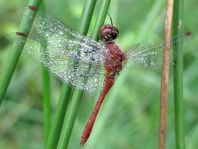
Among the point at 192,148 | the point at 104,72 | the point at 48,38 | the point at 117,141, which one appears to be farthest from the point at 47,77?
the point at 117,141

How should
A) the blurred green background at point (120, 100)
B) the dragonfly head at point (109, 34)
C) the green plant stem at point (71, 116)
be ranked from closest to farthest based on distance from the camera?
1. the green plant stem at point (71, 116)
2. the dragonfly head at point (109, 34)
3. the blurred green background at point (120, 100)

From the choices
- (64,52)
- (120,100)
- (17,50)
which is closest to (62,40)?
(64,52)

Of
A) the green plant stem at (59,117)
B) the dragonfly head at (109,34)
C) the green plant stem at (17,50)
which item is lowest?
the green plant stem at (59,117)

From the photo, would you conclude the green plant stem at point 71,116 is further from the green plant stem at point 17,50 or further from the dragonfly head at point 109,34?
the dragonfly head at point 109,34

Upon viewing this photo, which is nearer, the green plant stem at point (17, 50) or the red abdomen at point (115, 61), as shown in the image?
the green plant stem at point (17, 50)

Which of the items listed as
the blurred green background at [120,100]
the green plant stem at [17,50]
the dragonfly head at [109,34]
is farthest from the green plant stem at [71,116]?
the blurred green background at [120,100]

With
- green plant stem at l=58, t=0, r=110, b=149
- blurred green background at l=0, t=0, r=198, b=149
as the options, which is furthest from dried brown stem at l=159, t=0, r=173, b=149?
blurred green background at l=0, t=0, r=198, b=149

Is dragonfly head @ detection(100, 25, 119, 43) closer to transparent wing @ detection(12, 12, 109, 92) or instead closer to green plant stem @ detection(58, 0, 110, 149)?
transparent wing @ detection(12, 12, 109, 92)
